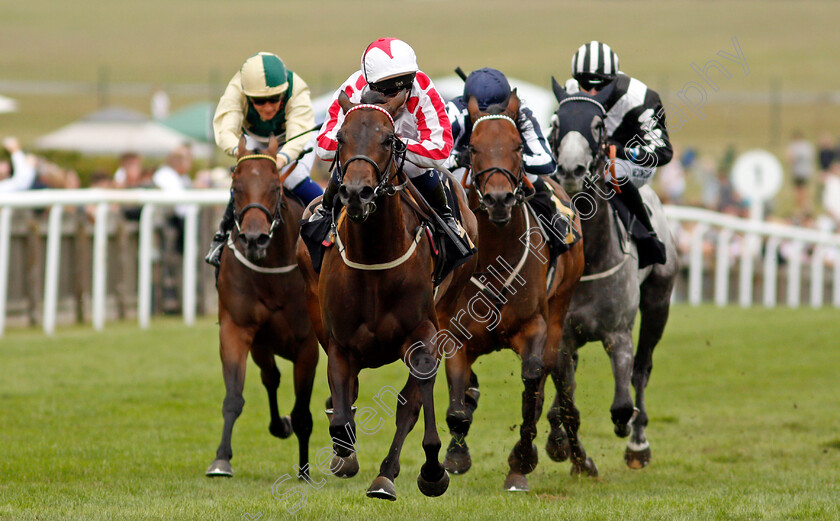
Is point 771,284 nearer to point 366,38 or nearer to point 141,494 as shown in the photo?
point 141,494

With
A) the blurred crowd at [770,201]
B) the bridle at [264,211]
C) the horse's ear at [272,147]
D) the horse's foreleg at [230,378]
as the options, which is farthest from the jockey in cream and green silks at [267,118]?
the blurred crowd at [770,201]

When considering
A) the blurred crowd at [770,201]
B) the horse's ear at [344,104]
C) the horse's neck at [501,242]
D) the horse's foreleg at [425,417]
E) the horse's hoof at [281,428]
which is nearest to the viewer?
the horse's ear at [344,104]

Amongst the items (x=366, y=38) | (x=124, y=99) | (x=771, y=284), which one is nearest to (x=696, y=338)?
(x=771, y=284)

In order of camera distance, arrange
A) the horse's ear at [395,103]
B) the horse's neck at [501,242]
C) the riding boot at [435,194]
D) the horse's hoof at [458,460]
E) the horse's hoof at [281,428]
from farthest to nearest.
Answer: the horse's hoof at [281,428]
the horse's hoof at [458,460]
the horse's neck at [501,242]
the riding boot at [435,194]
the horse's ear at [395,103]

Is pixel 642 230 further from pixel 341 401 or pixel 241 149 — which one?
pixel 341 401

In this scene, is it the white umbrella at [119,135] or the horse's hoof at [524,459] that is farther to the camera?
the white umbrella at [119,135]

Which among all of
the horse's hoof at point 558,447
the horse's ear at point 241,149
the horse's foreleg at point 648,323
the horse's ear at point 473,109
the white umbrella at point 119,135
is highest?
the white umbrella at point 119,135

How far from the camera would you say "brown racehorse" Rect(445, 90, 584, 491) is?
20.4 ft

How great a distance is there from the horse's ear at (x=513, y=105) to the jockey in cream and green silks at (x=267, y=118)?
139 cm

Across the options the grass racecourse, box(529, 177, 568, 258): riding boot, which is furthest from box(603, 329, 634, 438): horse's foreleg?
box(529, 177, 568, 258): riding boot

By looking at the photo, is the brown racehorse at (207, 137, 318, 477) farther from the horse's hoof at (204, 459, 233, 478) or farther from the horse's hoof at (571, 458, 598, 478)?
the horse's hoof at (571, 458, 598, 478)

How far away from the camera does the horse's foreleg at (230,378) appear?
22.0ft

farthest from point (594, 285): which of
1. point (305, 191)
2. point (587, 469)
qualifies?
point (305, 191)

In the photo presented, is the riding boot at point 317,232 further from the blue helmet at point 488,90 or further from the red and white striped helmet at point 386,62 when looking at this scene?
the blue helmet at point 488,90
